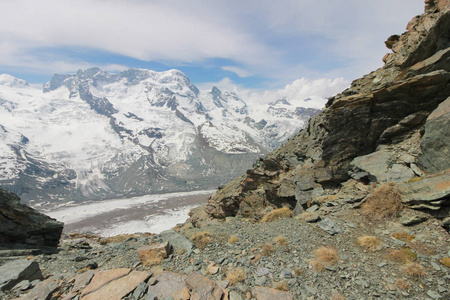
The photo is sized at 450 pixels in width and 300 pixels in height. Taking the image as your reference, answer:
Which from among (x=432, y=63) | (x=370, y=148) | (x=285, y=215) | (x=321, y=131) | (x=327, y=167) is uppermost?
(x=432, y=63)

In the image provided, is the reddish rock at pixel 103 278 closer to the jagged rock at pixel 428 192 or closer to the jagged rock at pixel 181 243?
the jagged rock at pixel 181 243

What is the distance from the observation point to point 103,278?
1078 centimetres

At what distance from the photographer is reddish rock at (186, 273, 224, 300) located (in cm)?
878

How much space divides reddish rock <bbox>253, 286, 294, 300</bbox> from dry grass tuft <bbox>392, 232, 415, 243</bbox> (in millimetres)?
6668

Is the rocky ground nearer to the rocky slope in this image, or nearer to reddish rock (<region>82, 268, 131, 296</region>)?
the rocky slope

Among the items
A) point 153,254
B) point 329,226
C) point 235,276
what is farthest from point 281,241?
point 153,254

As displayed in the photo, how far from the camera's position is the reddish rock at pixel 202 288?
878cm

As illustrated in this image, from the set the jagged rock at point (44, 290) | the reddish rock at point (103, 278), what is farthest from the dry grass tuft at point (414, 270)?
the jagged rock at point (44, 290)

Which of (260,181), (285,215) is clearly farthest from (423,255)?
(260,181)

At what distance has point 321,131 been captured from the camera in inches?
1350

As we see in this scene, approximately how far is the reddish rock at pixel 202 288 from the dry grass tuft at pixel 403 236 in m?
9.36

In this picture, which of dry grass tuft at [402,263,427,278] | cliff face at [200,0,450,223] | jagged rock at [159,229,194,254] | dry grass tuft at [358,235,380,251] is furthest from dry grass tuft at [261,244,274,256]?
cliff face at [200,0,450,223]

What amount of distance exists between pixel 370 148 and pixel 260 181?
19180mm

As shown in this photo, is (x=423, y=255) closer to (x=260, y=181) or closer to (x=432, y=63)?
(x=432, y=63)
